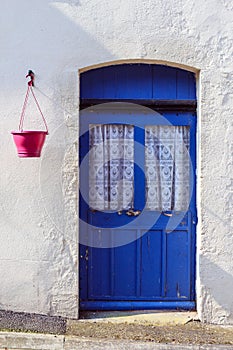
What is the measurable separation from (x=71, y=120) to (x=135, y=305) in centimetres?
204

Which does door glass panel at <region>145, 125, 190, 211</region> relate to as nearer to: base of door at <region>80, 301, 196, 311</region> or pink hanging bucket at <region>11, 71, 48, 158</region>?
base of door at <region>80, 301, 196, 311</region>

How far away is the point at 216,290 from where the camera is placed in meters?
5.22

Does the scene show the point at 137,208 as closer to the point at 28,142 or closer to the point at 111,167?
the point at 111,167

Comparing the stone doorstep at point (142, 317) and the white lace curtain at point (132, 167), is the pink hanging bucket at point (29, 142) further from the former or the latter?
the stone doorstep at point (142, 317)

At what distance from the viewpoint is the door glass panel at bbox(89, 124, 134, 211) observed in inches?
215

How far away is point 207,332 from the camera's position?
498 centimetres

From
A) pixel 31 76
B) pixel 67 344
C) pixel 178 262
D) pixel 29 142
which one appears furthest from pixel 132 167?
pixel 67 344

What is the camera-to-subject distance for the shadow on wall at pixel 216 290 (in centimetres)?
521

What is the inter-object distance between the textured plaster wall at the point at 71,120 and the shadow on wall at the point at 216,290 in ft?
0.03

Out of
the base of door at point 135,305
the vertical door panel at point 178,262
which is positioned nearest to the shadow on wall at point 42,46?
the vertical door panel at point 178,262

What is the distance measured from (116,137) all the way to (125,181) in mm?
476

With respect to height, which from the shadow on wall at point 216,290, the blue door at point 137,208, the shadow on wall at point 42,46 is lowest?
the shadow on wall at point 216,290

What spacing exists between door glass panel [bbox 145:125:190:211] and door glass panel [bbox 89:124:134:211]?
0.19 meters

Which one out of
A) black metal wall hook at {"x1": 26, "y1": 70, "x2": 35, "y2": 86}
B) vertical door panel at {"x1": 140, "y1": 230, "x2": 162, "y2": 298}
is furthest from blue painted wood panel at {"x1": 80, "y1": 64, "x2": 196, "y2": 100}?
vertical door panel at {"x1": 140, "y1": 230, "x2": 162, "y2": 298}
